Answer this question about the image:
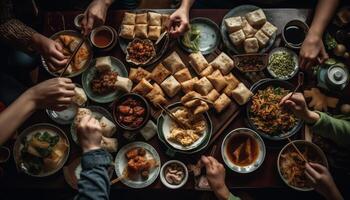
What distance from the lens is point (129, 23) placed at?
3.94 m

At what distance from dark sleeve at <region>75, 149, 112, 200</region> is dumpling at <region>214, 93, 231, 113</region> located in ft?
4.23

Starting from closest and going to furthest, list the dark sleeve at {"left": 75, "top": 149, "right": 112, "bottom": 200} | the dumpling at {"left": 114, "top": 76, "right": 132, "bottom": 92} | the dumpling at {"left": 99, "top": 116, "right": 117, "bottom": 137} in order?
1. the dark sleeve at {"left": 75, "top": 149, "right": 112, "bottom": 200}
2. the dumpling at {"left": 99, "top": 116, "right": 117, "bottom": 137}
3. the dumpling at {"left": 114, "top": 76, "right": 132, "bottom": 92}

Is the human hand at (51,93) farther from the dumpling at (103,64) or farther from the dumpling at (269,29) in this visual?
the dumpling at (269,29)

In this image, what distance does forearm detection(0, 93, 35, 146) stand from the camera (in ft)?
10.5

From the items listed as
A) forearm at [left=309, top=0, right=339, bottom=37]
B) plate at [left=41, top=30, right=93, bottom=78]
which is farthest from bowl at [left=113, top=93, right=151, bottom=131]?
forearm at [left=309, top=0, right=339, bottom=37]

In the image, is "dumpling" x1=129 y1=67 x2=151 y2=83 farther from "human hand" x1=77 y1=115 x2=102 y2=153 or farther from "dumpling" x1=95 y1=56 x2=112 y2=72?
"human hand" x1=77 y1=115 x2=102 y2=153

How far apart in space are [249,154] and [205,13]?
5.45 ft

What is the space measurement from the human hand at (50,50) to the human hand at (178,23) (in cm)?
118

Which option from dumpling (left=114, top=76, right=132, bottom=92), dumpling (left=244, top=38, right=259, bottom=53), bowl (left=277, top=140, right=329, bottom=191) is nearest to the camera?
bowl (left=277, top=140, right=329, bottom=191)

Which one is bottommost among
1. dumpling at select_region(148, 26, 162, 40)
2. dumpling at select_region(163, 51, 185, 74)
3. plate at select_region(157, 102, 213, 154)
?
plate at select_region(157, 102, 213, 154)

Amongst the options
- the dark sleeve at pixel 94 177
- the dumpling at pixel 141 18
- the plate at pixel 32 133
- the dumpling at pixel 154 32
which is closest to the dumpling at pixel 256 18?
the dumpling at pixel 154 32

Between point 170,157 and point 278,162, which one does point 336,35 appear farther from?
point 170,157

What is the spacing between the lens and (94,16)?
378cm

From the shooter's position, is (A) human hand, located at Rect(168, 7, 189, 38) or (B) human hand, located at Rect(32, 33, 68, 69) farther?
(A) human hand, located at Rect(168, 7, 189, 38)
